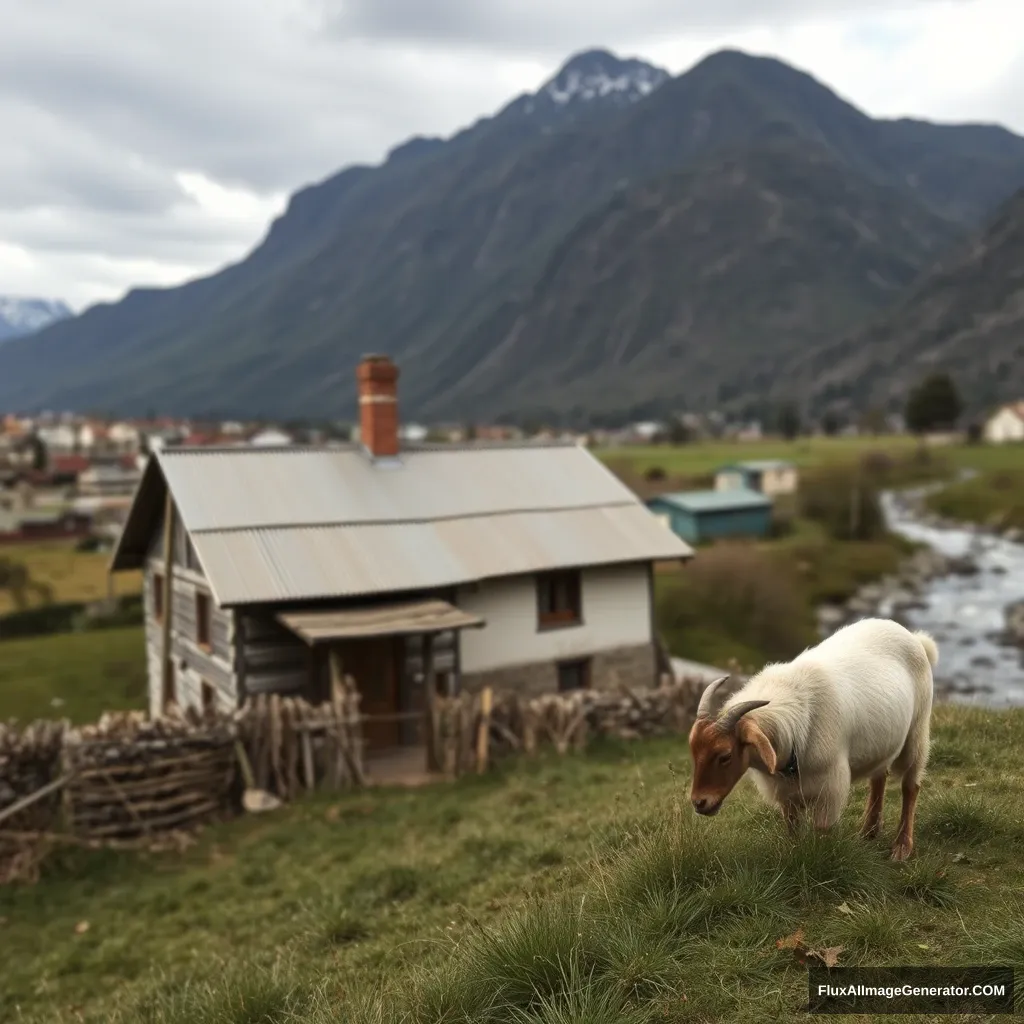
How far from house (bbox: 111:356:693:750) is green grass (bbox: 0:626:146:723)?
5197 millimetres

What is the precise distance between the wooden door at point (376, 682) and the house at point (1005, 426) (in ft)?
385

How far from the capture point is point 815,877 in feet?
18.5

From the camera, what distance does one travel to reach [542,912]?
5492mm

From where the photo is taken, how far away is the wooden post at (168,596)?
21.0 metres

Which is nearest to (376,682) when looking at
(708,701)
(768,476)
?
(708,701)

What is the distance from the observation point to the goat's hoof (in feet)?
19.9

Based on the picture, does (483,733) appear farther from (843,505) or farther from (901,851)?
(843,505)

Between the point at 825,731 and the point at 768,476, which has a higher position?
the point at 768,476

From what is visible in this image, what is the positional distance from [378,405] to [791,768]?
60.1ft

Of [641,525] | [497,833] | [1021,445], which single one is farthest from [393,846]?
[1021,445]

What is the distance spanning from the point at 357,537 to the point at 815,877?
51.1ft

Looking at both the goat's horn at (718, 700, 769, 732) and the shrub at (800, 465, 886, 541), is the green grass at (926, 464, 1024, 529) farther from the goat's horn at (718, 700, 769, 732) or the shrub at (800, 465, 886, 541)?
the goat's horn at (718, 700, 769, 732)

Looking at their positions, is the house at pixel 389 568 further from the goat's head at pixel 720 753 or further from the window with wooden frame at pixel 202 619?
the goat's head at pixel 720 753

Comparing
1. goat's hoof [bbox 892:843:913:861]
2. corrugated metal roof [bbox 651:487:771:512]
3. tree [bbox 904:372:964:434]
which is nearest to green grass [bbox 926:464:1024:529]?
corrugated metal roof [bbox 651:487:771:512]
